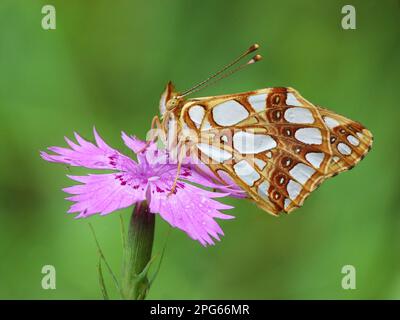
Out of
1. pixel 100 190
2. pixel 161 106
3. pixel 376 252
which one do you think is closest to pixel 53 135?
pixel 161 106

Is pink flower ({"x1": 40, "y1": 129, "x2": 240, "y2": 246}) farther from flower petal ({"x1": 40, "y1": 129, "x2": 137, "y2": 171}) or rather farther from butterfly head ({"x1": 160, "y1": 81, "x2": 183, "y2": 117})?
butterfly head ({"x1": 160, "y1": 81, "x2": 183, "y2": 117})

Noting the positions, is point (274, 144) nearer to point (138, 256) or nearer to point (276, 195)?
point (276, 195)

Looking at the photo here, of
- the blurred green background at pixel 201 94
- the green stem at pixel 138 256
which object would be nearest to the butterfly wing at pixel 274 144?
the green stem at pixel 138 256

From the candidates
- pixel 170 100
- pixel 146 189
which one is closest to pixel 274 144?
pixel 170 100

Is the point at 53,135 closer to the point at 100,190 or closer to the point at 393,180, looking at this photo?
the point at 100,190

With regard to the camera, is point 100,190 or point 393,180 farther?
point 393,180

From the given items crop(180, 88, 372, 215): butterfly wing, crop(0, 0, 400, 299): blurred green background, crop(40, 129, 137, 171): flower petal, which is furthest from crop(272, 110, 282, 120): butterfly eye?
crop(0, 0, 400, 299): blurred green background
